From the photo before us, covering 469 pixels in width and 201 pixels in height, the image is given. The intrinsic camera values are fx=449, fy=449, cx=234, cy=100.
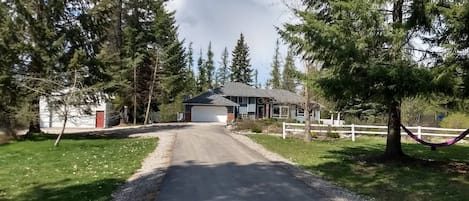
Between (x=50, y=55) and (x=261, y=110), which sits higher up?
(x=50, y=55)

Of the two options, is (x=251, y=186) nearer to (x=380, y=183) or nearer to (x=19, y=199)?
(x=380, y=183)

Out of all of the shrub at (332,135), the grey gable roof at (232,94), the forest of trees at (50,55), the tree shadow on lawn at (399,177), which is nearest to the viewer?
the tree shadow on lawn at (399,177)

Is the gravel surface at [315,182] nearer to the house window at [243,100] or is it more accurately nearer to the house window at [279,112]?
the house window at [243,100]

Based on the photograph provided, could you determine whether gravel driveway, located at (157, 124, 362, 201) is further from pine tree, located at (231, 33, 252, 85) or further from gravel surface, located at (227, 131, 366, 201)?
pine tree, located at (231, 33, 252, 85)

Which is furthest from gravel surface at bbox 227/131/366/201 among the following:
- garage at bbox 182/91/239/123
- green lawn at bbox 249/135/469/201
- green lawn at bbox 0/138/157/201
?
garage at bbox 182/91/239/123

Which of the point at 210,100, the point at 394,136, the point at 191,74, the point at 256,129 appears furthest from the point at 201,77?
the point at 394,136

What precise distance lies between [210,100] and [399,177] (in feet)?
146

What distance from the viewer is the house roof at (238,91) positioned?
61.2m

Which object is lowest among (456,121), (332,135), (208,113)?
(332,135)

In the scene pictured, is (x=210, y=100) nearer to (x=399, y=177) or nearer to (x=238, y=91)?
(x=238, y=91)

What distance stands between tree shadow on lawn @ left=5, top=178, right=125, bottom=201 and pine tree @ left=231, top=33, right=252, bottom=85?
74.0 meters

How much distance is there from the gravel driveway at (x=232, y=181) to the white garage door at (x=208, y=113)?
38.8 metres

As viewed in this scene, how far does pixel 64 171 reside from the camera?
13133 millimetres

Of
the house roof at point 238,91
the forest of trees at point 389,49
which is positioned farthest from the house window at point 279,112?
the forest of trees at point 389,49
